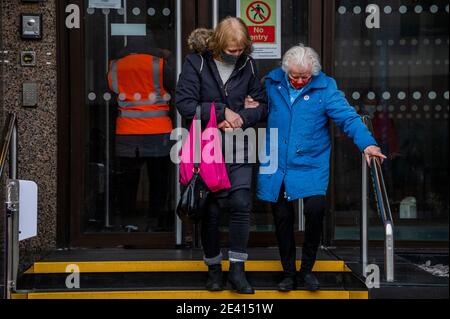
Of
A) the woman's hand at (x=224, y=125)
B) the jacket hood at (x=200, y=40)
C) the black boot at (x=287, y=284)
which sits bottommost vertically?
the black boot at (x=287, y=284)

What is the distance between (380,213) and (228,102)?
1245 millimetres

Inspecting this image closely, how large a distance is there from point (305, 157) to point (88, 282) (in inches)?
69.7

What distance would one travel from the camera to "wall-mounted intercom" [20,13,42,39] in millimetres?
6148

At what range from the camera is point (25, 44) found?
6.17 meters

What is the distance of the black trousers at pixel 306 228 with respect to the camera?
506 cm

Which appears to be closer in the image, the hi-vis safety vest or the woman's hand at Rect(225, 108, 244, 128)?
the woman's hand at Rect(225, 108, 244, 128)

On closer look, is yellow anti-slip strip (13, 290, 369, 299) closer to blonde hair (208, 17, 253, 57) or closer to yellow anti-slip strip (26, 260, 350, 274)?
yellow anti-slip strip (26, 260, 350, 274)

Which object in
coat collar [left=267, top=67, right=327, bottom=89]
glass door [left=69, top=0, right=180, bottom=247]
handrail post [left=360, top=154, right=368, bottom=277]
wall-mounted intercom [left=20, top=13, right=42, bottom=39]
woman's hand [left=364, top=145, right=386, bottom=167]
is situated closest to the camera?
woman's hand [left=364, top=145, right=386, bottom=167]

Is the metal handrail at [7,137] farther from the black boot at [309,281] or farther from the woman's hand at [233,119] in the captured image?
the black boot at [309,281]

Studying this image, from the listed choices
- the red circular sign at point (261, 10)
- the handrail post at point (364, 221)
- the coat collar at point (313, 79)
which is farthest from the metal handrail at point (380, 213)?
the red circular sign at point (261, 10)

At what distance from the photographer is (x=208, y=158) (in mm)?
4930

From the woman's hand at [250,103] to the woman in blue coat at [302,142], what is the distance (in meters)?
0.12

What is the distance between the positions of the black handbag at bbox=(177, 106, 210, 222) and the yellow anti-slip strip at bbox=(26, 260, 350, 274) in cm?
79

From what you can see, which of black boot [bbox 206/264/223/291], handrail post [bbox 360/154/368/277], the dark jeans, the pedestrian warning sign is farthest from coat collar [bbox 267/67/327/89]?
black boot [bbox 206/264/223/291]
